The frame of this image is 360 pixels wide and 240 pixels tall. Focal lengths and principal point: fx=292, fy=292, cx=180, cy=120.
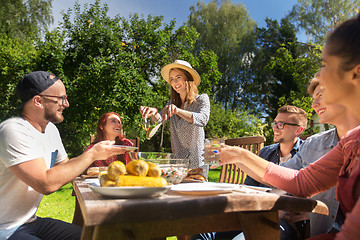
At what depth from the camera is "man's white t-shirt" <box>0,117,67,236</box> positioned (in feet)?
5.37

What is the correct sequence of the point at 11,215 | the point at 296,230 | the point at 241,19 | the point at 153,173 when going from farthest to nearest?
the point at 241,19, the point at 296,230, the point at 11,215, the point at 153,173

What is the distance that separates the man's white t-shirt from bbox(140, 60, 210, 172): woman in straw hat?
1349 millimetres

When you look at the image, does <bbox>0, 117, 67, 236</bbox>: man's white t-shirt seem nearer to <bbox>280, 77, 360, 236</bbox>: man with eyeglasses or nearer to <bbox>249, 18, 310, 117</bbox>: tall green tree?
<bbox>280, 77, 360, 236</bbox>: man with eyeglasses

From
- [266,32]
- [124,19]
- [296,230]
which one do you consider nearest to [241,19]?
[266,32]

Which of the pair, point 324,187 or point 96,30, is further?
point 96,30

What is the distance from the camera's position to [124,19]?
10.8 meters

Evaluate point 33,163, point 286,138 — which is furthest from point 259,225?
point 286,138

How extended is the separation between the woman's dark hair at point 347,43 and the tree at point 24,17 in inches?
673

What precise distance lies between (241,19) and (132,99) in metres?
19.0

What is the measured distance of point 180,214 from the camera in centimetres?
103

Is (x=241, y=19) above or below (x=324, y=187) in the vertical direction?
above

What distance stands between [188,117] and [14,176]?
1.64 m

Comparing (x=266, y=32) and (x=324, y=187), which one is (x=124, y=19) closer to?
(x=324, y=187)

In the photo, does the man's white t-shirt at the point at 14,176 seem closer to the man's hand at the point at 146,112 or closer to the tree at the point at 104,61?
the man's hand at the point at 146,112
